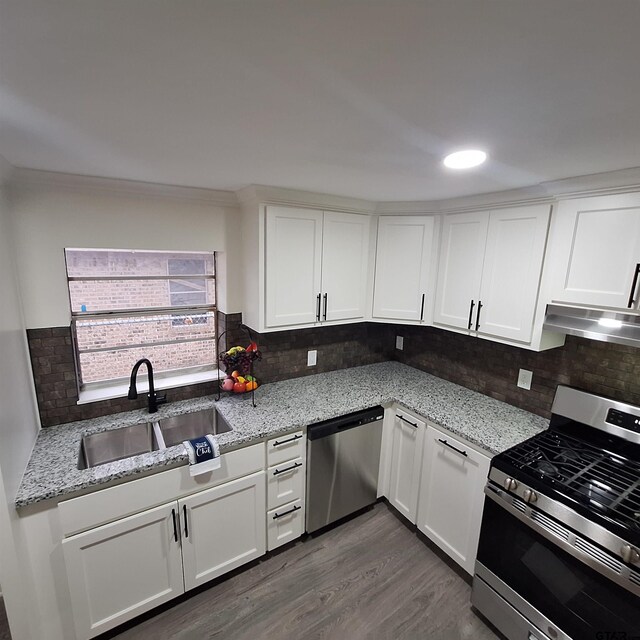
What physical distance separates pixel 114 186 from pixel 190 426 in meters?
1.49

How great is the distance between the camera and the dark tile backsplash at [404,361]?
1.83m

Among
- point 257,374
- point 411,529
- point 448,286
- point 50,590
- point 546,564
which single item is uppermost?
point 448,286

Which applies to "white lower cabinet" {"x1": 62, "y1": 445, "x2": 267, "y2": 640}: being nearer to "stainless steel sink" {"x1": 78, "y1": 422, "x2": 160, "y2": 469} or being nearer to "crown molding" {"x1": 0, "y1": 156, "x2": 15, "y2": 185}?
"stainless steel sink" {"x1": 78, "y1": 422, "x2": 160, "y2": 469}

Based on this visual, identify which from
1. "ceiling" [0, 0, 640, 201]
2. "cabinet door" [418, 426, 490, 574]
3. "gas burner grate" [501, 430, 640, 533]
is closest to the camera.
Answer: "ceiling" [0, 0, 640, 201]

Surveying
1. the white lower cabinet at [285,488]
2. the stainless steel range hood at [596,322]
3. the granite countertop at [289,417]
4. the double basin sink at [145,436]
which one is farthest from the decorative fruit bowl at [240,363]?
the stainless steel range hood at [596,322]

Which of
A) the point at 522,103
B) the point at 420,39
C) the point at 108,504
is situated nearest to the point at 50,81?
the point at 420,39

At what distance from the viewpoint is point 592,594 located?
135cm

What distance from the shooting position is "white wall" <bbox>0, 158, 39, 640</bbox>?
128 centimetres

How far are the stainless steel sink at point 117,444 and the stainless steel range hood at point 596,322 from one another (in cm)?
230

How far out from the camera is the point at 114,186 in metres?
1.86

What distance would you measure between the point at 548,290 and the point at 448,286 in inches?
25.0

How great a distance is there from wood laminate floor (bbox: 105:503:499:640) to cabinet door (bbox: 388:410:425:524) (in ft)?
0.79

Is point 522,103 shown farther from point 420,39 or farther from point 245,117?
point 245,117

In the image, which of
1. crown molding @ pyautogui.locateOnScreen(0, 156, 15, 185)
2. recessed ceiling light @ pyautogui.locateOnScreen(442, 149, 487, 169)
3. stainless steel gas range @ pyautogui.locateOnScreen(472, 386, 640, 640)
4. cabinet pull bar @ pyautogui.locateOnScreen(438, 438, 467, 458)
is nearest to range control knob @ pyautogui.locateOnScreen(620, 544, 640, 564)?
stainless steel gas range @ pyautogui.locateOnScreen(472, 386, 640, 640)
